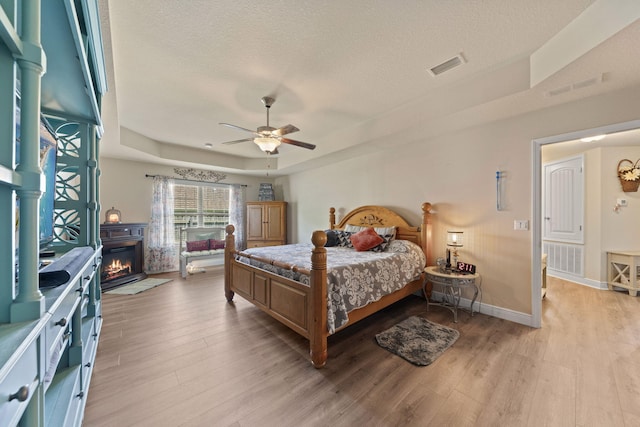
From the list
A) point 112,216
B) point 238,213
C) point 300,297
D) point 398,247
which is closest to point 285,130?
point 300,297

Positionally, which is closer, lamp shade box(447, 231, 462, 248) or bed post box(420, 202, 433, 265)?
lamp shade box(447, 231, 462, 248)

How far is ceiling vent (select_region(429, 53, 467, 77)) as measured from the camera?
7.32ft

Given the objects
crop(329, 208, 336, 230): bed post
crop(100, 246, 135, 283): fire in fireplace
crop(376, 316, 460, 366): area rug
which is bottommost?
crop(376, 316, 460, 366): area rug

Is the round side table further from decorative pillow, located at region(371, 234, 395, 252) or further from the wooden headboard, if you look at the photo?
decorative pillow, located at region(371, 234, 395, 252)

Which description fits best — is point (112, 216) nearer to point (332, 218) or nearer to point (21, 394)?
point (332, 218)

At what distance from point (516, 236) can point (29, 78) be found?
405cm

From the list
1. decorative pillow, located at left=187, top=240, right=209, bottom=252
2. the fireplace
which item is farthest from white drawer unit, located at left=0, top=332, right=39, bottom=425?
decorative pillow, located at left=187, top=240, right=209, bottom=252

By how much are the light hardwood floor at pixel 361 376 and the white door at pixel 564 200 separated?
1987 mm

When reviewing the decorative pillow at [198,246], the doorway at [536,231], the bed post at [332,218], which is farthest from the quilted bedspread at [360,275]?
the decorative pillow at [198,246]

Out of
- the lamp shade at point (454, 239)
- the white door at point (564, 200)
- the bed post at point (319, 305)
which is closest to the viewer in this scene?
the bed post at point (319, 305)

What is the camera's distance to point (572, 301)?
3.49 m

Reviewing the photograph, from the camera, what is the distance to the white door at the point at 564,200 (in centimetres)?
437

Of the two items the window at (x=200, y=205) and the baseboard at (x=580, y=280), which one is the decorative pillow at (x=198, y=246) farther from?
the baseboard at (x=580, y=280)

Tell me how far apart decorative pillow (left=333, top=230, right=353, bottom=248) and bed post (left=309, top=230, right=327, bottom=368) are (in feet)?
6.51
